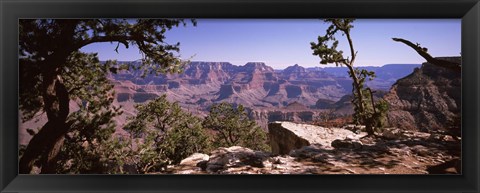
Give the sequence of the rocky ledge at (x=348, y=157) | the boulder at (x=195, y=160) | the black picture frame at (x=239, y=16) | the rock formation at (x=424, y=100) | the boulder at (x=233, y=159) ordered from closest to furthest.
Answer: the black picture frame at (x=239, y=16) → the rocky ledge at (x=348, y=157) → the boulder at (x=233, y=159) → the boulder at (x=195, y=160) → the rock formation at (x=424, y=100)

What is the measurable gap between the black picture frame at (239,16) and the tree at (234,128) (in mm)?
1705

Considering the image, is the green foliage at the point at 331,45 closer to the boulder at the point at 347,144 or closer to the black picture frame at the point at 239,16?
the boulder at the point at 347,144

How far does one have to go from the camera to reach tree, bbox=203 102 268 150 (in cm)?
406

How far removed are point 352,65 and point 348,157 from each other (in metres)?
0.94

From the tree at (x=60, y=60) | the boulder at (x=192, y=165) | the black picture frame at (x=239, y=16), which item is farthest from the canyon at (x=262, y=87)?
the black picture frame at (x=239, y=16)

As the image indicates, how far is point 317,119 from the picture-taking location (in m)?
3.67

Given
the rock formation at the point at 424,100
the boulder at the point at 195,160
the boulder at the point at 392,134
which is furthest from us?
the boulder at the point at 392,134

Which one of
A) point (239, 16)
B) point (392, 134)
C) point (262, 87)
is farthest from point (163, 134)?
point (392, 134)

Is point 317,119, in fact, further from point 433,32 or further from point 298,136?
point 433,32

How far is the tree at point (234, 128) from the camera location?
4056 mm

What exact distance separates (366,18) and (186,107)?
6.38ft

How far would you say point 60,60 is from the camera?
9.73 feet

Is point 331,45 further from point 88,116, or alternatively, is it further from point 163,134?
point 88,116

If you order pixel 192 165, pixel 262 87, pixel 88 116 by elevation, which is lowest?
pixel 192 165
